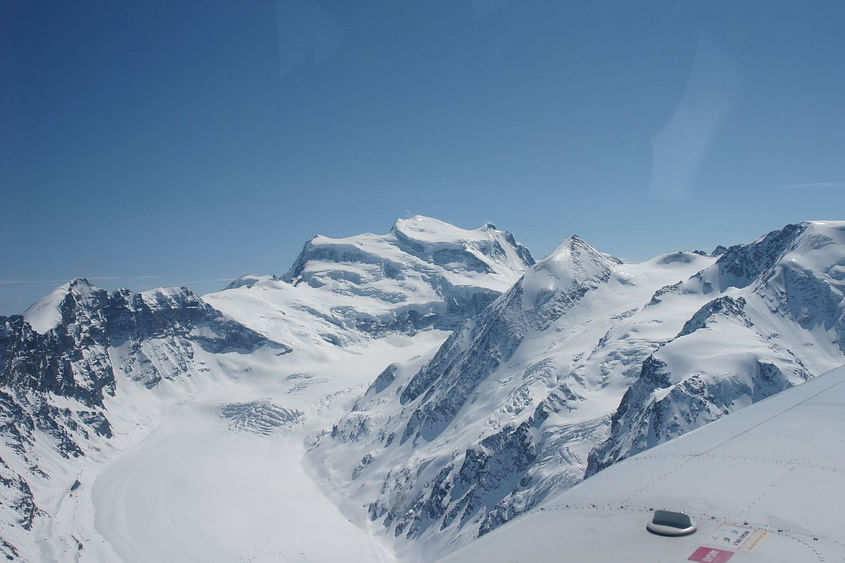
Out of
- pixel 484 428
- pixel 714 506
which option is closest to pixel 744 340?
pixel 484 428

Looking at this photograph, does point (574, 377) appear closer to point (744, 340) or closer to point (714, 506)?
point (744, 340)

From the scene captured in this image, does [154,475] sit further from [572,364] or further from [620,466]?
[620,466]

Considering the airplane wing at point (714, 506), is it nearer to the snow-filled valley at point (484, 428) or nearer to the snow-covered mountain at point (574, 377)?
the snow-covered mountain at point (574, 377)

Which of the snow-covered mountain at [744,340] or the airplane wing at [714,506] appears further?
the snow-covered mountain at [744,340]

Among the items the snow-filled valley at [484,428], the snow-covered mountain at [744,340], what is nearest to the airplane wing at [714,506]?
the snow-covered mountain at [744,340]

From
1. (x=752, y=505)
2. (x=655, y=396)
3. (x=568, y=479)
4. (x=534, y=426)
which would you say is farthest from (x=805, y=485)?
(x=534, y=426)

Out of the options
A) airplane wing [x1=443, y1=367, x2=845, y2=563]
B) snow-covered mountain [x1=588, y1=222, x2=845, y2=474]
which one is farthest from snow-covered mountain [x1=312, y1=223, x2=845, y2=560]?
airplane wing [x1=443, y1=367, x2=845, y2=563]

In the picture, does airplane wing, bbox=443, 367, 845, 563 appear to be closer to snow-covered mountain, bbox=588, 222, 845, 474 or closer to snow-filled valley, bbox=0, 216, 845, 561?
snow-covered mountain, bbox=588, 222, 845, 474
